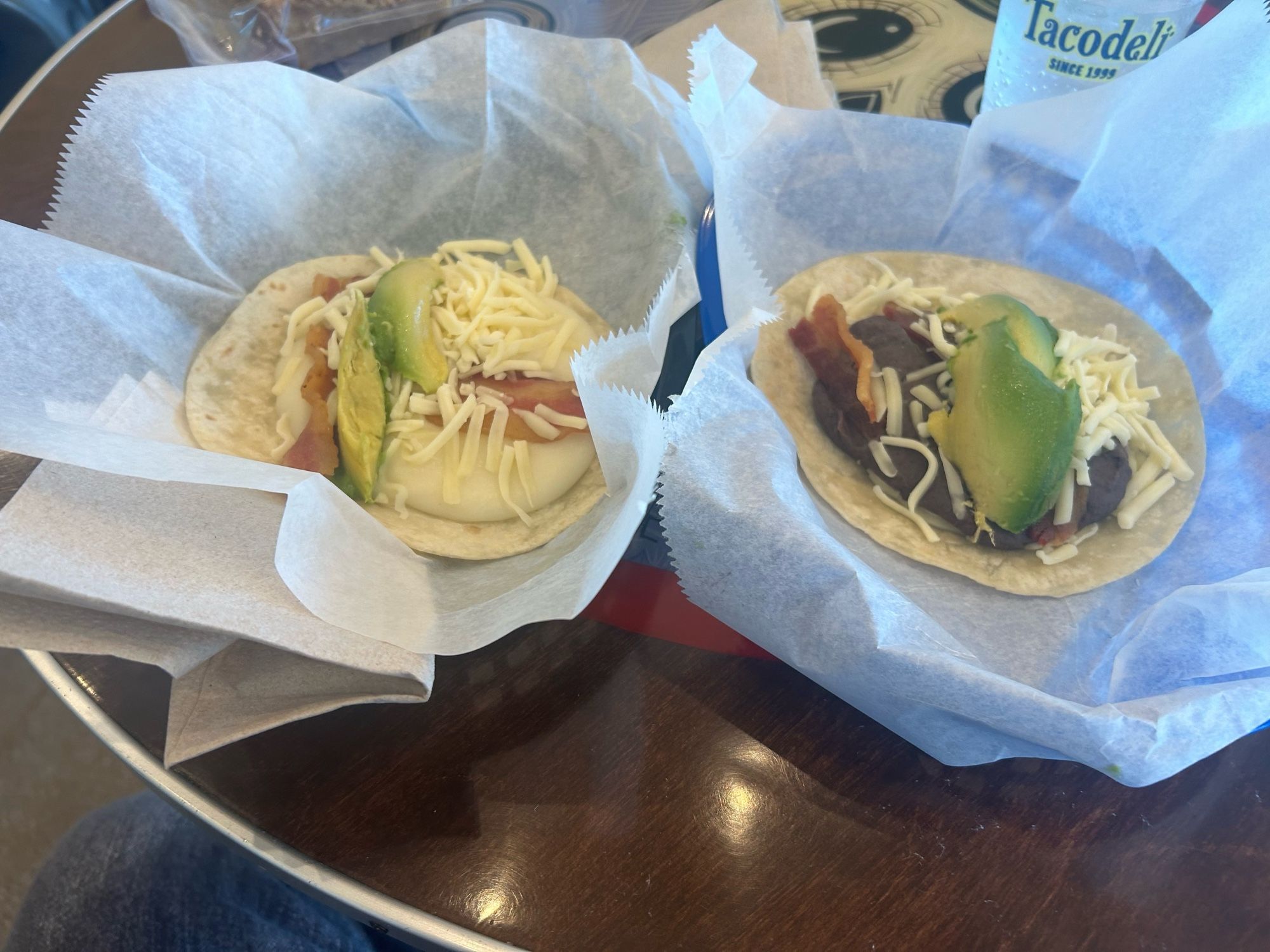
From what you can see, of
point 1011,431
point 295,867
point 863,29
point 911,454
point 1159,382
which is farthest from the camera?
point 863,29

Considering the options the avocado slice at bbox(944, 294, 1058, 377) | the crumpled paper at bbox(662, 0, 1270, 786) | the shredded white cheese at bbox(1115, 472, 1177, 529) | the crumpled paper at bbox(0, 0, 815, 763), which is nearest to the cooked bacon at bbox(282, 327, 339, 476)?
the crumpled paper at bbox(0, 0, 815, 763)

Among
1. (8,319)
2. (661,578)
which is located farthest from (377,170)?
(661,578)

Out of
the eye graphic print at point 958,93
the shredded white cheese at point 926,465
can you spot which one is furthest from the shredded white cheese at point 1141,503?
the eye graphic print at point 958,93

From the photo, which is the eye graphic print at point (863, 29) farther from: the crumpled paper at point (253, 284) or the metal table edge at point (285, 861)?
the metal table edge at point (285, 861)

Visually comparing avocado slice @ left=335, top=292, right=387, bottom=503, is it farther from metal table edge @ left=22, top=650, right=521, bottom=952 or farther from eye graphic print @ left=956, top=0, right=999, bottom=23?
eye graphic print @ left=956, top=0, right=999, bottom=23

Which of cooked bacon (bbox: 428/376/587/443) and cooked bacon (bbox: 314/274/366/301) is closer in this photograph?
cooked bacon (bbox: 428/376/587/443)

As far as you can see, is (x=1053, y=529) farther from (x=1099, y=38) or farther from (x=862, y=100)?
(x=862, y=100)

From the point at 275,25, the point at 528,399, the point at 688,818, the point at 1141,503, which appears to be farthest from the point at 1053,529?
the point at 275,25
